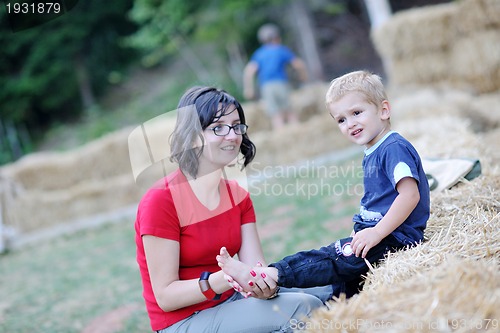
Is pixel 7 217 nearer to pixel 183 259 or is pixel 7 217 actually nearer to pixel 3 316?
pixel 3 316

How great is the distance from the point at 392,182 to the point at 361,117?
33 centimetres

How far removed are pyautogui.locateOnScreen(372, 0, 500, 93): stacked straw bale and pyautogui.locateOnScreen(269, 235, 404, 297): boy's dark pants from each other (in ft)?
24.3

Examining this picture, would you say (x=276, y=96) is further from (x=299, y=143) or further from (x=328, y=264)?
(x=328, y=264)

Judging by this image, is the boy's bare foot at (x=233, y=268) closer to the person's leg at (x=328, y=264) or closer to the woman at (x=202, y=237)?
the woman at (x=202, y=237)

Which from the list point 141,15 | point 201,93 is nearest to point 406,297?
point 201,93

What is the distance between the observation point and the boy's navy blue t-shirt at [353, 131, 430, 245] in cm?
213

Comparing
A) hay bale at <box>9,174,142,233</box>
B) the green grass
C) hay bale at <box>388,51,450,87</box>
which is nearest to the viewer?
the green grass

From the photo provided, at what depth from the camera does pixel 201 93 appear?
7.45 ft

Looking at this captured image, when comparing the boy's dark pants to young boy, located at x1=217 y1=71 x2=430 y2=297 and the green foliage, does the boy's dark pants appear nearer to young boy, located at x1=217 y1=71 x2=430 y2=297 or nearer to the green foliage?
young boy, located at x1=217 y1=71 x2=430 y2=297

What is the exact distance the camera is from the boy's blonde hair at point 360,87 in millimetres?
2261

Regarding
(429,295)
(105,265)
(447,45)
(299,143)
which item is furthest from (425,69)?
(429,295)

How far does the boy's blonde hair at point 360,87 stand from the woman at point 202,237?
44 centimetres

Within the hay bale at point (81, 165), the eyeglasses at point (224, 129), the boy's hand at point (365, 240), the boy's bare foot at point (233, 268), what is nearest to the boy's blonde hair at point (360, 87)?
the eyeglasses at point (224, 129)

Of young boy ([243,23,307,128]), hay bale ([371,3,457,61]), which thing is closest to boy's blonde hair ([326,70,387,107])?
young boy ([243,23,307,128])
